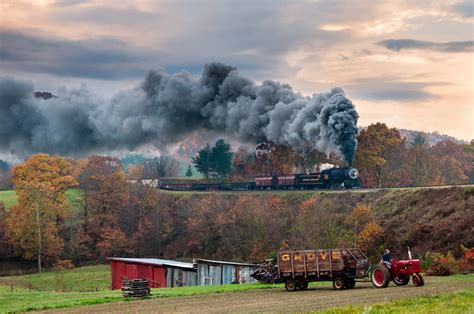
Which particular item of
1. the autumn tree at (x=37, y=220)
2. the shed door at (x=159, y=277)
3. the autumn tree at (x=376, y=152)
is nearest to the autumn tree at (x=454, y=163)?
the autumn tree at (x=376, y=152)

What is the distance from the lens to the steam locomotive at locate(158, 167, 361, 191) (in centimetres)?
9462

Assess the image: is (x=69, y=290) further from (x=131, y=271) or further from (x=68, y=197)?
(x=68, y=197)

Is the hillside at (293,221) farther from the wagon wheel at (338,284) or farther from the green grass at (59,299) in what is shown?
the green grass at (59,299)

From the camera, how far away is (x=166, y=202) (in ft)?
369

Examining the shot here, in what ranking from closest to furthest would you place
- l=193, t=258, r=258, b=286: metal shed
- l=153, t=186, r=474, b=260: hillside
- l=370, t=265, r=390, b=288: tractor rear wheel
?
l=370, t=265, r=390, b=288: tractor rear wheel
l=193, t=258, r=258, b=286: metal shed
l=153, t=186, r=474, b=260: hillside

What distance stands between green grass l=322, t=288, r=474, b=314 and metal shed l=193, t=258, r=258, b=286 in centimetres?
2542

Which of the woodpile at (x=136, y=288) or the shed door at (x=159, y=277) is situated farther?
the shed door at (x=159, y=277)

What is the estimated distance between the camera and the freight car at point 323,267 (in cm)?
3962

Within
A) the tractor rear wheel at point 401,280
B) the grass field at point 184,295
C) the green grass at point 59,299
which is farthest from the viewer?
the tractor rear wheel at point 401,280

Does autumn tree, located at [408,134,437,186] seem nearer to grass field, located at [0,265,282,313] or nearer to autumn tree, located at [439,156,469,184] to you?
autumn tree, located at [439,156,469,184]

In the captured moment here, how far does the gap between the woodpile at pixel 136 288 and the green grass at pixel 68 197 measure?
71152 millimetres

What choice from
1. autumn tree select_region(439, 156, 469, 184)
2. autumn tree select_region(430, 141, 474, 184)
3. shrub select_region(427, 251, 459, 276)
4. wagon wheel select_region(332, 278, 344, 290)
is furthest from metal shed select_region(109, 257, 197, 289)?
autumn tree select_region(439, 156, 469, 184)

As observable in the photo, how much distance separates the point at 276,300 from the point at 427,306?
10.0m

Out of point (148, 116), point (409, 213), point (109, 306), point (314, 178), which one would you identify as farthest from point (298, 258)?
point (148, 116)
